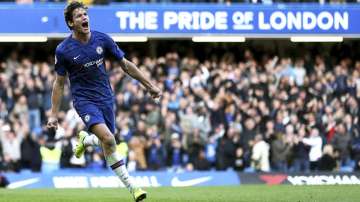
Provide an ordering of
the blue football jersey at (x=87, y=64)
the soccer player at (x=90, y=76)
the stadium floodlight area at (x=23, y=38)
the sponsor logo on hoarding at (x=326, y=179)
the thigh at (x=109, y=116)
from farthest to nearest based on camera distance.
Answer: the stadium floodlight area at (x=23, y=38) < the sponsor logo on hoarding at (x=326, y=179) < the thigh at (x=109, y=116) < the blue football jersey at (x=87, y=64) < the soccer player at (x=90, y=76)

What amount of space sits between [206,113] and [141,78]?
40.6 ft

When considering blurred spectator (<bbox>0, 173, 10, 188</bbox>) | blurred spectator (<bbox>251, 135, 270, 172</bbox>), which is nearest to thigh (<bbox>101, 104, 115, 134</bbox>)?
blurred spectator (<bbox>0, 173, 10, 188</bbox>)

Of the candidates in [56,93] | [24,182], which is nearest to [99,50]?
[56,93]

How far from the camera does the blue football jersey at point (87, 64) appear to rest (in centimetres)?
1148

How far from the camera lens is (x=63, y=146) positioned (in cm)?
2206

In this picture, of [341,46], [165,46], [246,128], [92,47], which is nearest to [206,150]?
[246,128]

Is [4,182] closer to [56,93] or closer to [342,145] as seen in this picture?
[342,145]

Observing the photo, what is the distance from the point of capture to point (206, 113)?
938 inches

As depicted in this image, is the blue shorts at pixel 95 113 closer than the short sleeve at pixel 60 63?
Yes

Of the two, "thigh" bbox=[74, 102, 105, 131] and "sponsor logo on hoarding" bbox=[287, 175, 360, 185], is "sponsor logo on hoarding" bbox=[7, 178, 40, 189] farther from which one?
"thigh" bbox=[74, 102, 105, 131]

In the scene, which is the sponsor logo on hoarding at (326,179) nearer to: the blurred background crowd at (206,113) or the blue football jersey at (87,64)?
the blurred background crowd at (206,113)

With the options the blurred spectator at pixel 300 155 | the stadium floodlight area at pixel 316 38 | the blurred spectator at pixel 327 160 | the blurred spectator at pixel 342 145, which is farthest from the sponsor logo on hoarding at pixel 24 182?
the stadium floodlight area at pixel 316 38

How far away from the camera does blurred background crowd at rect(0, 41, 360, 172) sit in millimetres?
22516

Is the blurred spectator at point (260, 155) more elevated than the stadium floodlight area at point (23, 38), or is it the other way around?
the stadium floodlight area at point (23, 38)
